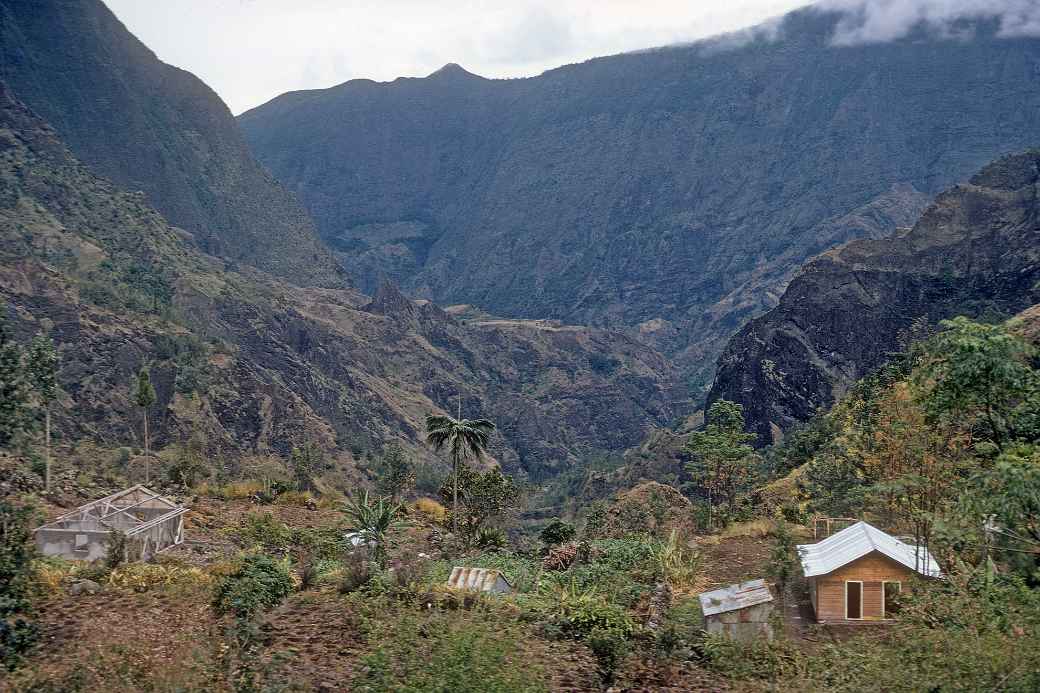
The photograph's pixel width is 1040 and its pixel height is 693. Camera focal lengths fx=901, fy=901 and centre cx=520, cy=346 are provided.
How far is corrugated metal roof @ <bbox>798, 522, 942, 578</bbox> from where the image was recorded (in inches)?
691

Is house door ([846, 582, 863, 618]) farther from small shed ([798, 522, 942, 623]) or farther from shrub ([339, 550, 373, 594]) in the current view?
shrub ([339, 550, 373, 594])

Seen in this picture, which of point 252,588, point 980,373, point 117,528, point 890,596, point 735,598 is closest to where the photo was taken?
point 980,373

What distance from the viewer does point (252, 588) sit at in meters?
15.9

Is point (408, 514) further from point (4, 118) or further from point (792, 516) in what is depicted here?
point (4, 118)

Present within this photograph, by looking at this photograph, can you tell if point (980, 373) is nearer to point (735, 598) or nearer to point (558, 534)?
point (735, 598)

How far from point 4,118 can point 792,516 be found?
121 metres

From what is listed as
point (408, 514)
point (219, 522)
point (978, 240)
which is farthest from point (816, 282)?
point (219, 522)

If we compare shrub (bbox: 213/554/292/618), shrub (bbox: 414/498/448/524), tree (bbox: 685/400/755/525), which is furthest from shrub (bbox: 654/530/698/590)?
shrub (bbox: 414/498/448/524)

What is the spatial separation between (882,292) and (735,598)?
351ft

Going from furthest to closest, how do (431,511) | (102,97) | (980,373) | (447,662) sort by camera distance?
(102,97) → (431,511) → (980,373) → (447,662)

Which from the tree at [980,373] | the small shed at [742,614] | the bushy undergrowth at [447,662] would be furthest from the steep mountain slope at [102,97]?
the tree at [980,373]

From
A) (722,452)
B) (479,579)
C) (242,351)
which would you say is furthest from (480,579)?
(242,351)

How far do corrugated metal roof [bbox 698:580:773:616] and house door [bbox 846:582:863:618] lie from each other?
2.00 m

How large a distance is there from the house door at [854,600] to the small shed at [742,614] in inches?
82.9
